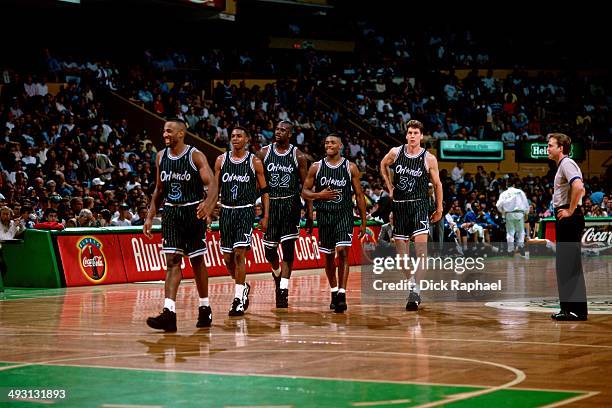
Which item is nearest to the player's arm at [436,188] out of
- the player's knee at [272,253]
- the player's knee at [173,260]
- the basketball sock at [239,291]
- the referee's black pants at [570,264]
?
the referee's black pants at [570,264]

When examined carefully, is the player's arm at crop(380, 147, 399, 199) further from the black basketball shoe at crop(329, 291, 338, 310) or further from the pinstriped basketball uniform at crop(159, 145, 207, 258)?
the pinstriped basketball uniform at crop(159, 145, 207, 258)

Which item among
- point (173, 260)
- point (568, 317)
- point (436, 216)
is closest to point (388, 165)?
point (436, 216)

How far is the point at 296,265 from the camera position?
23.5 m

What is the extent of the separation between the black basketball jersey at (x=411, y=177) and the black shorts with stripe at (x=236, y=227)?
2.27 m

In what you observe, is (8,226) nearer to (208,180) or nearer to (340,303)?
(340,303)

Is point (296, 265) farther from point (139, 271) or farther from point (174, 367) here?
point (174, 367)

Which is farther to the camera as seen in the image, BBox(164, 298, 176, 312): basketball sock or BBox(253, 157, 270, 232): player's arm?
BBox(253, 157, 270, 232): player's arm

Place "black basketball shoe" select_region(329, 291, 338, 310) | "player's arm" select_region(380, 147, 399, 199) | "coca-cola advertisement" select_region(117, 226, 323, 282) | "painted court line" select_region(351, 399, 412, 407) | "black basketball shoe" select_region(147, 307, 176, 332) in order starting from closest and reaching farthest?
"painted court line" select_region(351, 399, 412, 407) < "black basketball shoe" select_region(147, 307, 176, 332) < "black basketball shoe" select_region(329, 291, 338, 310) < "player's arm" select_region(380, 147, 399, 199) < "coca-cola advertisement" select_region(117, 226, 323, 282)

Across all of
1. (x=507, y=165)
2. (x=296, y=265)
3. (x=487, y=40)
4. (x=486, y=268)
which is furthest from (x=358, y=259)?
(x=487, y=40)

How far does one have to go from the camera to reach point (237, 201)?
42.2 ft

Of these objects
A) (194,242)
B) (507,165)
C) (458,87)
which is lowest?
(194,242)

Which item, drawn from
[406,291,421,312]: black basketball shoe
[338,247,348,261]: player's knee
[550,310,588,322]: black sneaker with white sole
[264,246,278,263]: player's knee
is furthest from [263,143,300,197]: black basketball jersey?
[550,310,588,322]: black sneaker with white sole

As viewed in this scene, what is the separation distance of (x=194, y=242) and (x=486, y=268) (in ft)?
39.3

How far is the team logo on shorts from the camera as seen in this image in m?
18.5
